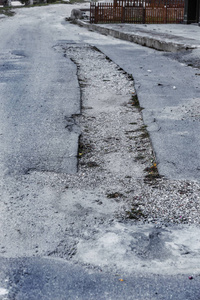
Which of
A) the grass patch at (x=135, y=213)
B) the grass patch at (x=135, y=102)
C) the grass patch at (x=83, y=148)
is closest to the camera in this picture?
the grass patch at (x=135, y=213)

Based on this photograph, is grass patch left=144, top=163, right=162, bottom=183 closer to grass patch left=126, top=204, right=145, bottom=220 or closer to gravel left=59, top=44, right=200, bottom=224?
gravel left=59, top=44, right=200, bottom=224

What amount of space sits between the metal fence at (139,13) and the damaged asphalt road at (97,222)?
19.1 metres

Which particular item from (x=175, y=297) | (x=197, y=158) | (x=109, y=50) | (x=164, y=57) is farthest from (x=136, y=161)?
(x=109, y=50)

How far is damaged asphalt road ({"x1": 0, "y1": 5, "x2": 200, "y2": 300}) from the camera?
234cm

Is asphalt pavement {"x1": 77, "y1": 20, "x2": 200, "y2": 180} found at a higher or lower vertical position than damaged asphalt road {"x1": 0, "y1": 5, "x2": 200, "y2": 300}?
higher

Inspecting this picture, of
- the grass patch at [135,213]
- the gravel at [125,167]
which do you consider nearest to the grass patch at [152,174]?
the gravel at [125,167]

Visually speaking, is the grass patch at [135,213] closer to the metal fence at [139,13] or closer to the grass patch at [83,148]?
the grass patch at [83,148]

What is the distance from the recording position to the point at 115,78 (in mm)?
8125

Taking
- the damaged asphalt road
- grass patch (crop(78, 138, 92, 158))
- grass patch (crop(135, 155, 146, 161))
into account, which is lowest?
the damaged asphalt road

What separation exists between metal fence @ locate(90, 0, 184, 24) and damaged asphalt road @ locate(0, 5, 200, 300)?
19.1m

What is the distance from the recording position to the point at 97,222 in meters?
3.01

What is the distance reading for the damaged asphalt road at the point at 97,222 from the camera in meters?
2.34

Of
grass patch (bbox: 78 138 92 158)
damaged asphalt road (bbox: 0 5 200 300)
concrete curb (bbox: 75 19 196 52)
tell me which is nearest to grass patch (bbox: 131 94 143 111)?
damaged asphalt road (bbox: 0 5 200 300)

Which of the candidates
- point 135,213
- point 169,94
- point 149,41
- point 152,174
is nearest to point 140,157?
point 152,174
